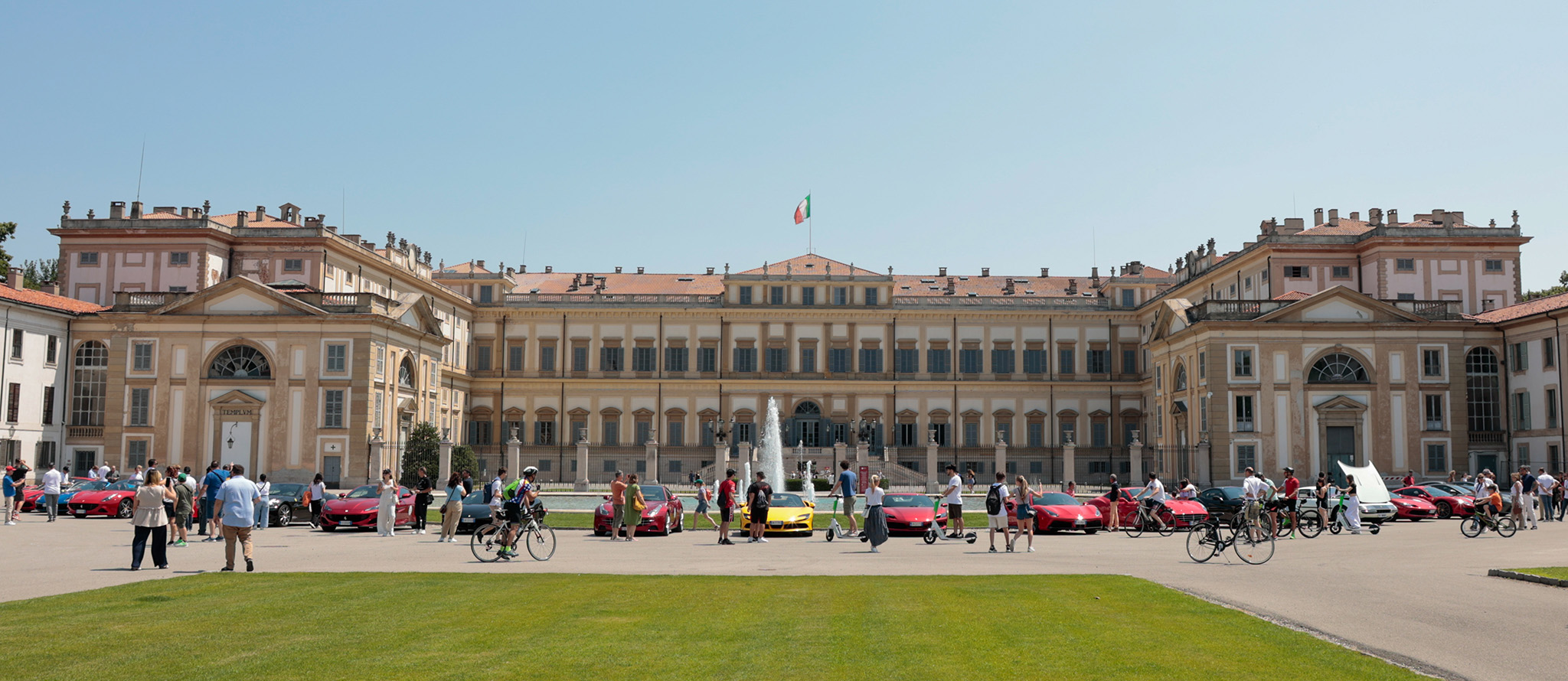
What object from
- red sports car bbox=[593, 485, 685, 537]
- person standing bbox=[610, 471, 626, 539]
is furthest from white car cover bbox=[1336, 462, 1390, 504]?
person standing bbox=[610, 471, 626, 539]

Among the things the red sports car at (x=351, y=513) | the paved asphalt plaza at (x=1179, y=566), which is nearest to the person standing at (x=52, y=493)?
the paved asphalt plaza at (x=1179, y=566)

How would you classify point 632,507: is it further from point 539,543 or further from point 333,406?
point 333,406

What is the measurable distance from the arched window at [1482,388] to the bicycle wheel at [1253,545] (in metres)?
37.2

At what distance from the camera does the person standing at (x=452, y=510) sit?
24.2 metres

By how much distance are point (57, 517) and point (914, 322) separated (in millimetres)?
47053

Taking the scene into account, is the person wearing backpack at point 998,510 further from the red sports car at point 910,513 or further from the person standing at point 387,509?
the person standing at point 387,509

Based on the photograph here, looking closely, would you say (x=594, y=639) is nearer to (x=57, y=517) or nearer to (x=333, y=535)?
(x=333, y=535)

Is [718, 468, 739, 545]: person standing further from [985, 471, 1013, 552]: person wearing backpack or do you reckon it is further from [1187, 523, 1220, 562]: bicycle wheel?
[1187, 523, 1220, 562]: bicycle wheel

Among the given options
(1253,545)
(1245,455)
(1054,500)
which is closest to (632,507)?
(1054,500)

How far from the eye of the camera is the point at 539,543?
19.2 meters

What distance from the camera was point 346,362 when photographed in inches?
1914

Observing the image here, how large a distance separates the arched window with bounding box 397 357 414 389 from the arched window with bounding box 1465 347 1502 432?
45.4 m

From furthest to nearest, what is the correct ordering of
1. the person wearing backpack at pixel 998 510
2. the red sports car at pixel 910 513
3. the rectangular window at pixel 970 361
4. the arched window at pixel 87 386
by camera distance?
the rectangular window at pixel 970 361, the arched window at pixel 87 386, the red sports car at pixel 910 513, the person wearing backpack at pixel 998 510

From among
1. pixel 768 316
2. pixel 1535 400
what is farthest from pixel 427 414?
pixel 1535 400
